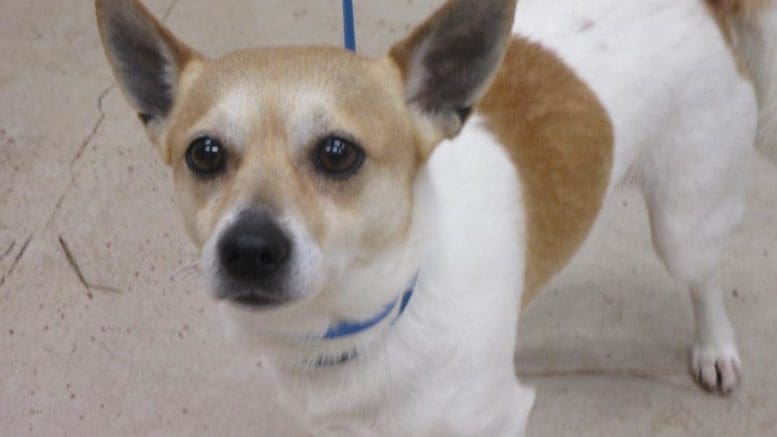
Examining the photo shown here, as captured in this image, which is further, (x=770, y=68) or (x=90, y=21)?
(x=90, y=21)

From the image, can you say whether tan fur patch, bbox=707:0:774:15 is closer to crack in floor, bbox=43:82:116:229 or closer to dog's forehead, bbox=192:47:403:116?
dog's forehead, bbox=192:47:403:116

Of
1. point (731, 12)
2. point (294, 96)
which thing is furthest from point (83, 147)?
point (731, 12)

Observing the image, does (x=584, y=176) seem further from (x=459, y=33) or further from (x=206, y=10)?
(x=206, y=10)

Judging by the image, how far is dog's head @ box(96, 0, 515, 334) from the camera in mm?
1234

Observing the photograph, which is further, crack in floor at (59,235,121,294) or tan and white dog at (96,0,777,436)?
crack in floor at (59,235,121,294)

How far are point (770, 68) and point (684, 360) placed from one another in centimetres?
78

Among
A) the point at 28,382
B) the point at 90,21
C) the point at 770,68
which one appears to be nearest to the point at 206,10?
the point at 90,21

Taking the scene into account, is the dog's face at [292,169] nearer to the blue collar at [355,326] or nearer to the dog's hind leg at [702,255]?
the blue collar at [355,326]

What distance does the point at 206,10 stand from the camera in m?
3.18

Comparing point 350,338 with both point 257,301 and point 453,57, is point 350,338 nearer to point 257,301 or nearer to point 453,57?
point 257,301

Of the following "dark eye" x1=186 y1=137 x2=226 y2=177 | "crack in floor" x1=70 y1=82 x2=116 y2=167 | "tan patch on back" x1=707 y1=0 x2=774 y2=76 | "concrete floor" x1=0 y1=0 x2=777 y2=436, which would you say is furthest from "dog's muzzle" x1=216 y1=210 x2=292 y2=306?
"crack in floor" x1=70 y1=82 x2=116 y2=167

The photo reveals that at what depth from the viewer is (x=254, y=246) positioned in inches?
46.8

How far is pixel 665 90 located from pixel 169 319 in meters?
1.35

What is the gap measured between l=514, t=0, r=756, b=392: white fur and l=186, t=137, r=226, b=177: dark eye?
74 cm
